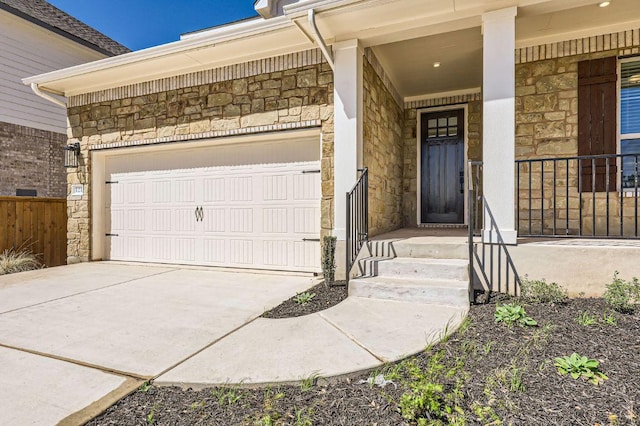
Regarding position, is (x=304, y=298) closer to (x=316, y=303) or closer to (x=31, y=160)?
(x=316, y=303)

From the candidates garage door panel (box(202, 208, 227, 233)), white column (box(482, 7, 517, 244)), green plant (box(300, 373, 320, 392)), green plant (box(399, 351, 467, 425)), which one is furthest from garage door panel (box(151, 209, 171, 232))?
green plant (box(399, 351, 467, 425))

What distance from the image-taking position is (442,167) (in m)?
6.21

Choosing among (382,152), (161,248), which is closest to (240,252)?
(161,248)

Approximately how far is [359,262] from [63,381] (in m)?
2.55

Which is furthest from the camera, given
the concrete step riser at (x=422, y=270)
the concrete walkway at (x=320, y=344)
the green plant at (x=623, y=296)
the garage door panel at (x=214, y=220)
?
the garage door panel at (x=214, y=220)

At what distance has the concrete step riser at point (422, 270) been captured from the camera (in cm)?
320

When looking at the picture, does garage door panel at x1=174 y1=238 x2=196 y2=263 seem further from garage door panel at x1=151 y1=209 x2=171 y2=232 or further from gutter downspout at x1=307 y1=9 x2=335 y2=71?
gutter downspout at x1=307 y1=9 x2=335 y2=71

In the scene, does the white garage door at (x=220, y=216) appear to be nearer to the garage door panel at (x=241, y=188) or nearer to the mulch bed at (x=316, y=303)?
the garage door panel at (x=241, y=188)

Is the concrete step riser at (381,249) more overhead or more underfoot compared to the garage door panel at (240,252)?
more overhead

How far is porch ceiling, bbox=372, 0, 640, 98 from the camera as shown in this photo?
12.1 feet

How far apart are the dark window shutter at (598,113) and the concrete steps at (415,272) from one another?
2.18 meters

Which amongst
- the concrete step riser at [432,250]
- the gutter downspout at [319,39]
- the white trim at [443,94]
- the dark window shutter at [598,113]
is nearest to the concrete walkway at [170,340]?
the concrete step riser at [432,250]

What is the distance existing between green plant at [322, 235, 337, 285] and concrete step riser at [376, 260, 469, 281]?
0.55 metres

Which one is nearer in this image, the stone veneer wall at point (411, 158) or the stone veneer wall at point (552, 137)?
the stone veneer wall at point (552, 137)
